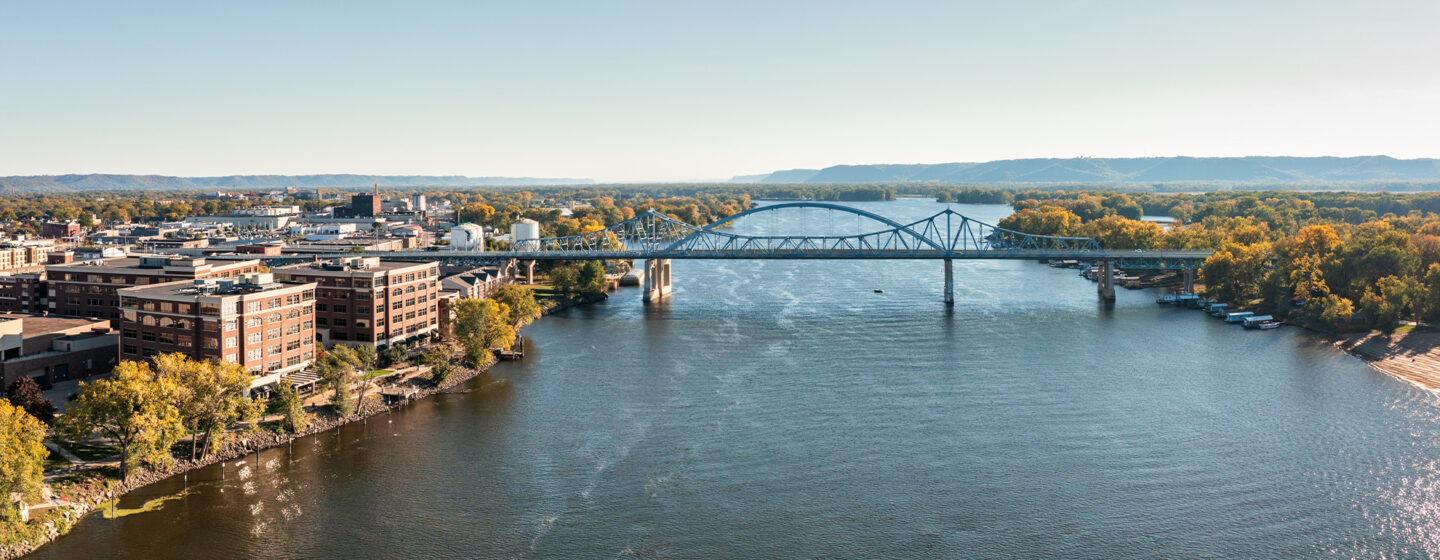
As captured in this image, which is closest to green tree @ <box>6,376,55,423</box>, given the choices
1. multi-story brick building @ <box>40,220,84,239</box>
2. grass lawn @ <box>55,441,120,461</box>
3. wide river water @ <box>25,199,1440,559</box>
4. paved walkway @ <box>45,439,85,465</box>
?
paved walkway @ <box>45,439,85,465</box>

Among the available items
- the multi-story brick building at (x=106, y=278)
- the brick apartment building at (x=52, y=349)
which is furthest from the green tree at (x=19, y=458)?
the multi-story brick building at (x=106, y=278)

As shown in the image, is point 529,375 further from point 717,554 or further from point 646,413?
point 717,554

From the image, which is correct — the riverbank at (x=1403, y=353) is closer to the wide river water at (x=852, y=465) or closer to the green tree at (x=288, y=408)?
the wide river water at (x=852, y=465)

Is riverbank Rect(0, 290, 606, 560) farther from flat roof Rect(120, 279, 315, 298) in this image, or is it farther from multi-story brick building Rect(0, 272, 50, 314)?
multi-story brick building Rect(0, 272, 50, 314)

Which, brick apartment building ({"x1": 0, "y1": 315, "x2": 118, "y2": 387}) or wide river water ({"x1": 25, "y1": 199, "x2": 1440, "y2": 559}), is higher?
brick apartment building ({"x1": 0, "y1": 315, "x2": 118, "y2": 387})

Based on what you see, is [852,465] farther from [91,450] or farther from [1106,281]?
[1106,281]

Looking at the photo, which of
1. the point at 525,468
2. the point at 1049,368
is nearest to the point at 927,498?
the point at 525,468

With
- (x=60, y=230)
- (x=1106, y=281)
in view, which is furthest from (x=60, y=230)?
(x=1106, y=281)
